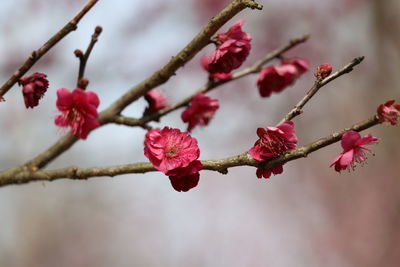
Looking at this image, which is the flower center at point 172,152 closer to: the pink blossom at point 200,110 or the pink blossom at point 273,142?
the pink blossom at point 273,142

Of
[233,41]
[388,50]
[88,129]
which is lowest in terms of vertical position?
[88,129]

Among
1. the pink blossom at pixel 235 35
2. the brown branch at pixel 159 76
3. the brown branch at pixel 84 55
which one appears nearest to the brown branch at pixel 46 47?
the brown branch at pixel 159 76

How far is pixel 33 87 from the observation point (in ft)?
3.78

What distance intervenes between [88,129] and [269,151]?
598mm

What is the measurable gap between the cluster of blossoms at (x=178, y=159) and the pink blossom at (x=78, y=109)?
0.23m

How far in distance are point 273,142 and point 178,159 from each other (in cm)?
24

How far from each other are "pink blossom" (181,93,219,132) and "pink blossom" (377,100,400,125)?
79 cm

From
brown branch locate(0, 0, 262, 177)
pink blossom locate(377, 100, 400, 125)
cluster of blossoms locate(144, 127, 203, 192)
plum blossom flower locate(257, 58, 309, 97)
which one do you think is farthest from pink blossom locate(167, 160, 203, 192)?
plum blossom flower locate(257, 58, 309, 97)

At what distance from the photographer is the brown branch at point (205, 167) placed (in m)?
1.01

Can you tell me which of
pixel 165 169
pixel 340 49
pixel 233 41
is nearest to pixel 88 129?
pixel 165 169

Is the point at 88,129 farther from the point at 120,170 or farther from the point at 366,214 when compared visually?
the point at 366,214

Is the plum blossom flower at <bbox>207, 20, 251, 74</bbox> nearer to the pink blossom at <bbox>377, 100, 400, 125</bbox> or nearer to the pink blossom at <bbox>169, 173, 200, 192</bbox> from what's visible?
the pink blossom at <bbox>169, 173, 200, 192</bbox>

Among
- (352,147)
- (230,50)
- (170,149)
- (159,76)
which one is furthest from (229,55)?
(352,147)

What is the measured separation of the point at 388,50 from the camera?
4.65m
